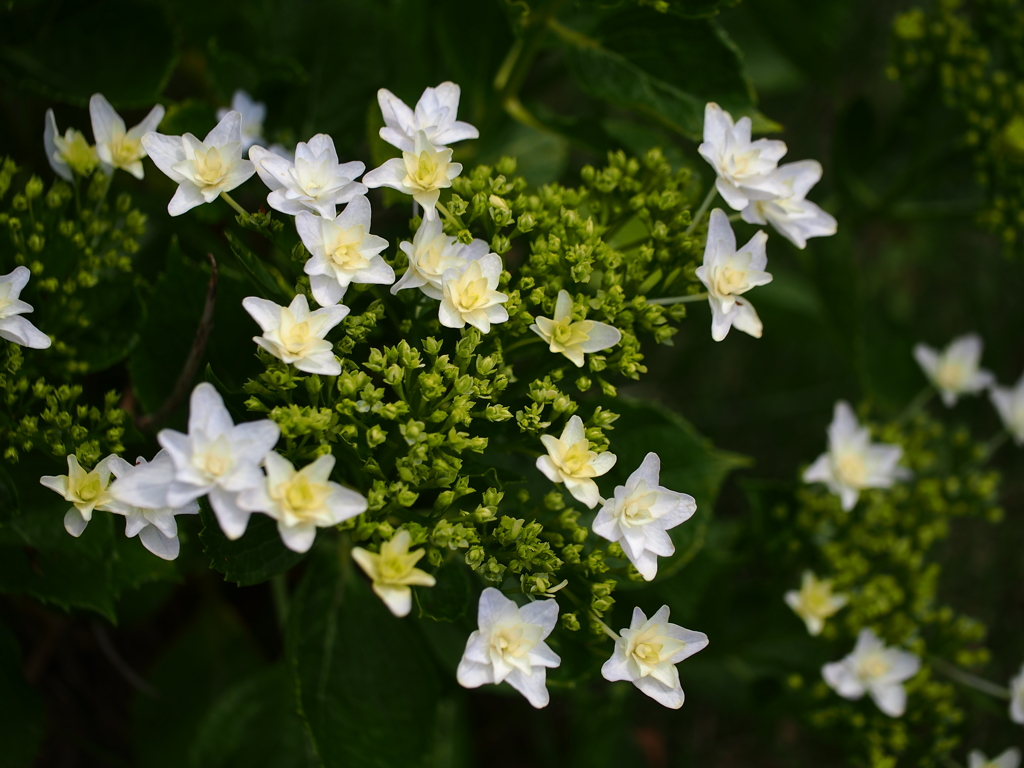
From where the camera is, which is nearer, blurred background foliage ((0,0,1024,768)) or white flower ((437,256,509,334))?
white flower ((437,256,509,334))

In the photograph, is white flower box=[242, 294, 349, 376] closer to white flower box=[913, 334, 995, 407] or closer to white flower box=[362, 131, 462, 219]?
white flower box=[362, 131, 462, 219]

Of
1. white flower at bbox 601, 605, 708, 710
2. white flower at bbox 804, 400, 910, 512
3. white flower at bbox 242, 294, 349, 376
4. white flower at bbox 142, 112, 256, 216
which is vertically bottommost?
white flower at bbox 804, 400, 910, 512

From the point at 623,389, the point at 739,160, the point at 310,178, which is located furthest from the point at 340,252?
the point at 623,389

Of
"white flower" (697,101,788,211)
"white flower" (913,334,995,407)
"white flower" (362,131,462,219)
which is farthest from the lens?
"white flower" (913,334,995,407)

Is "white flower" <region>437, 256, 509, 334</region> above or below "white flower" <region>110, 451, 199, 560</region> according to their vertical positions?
above

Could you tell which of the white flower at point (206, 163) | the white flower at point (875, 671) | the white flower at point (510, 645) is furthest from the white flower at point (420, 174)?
the white flower at point (875, 671)

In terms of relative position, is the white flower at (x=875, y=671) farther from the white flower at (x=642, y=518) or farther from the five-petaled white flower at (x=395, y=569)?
the five-petaled white flower at (x=395, y=569)

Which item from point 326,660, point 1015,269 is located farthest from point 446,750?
point 1015,269

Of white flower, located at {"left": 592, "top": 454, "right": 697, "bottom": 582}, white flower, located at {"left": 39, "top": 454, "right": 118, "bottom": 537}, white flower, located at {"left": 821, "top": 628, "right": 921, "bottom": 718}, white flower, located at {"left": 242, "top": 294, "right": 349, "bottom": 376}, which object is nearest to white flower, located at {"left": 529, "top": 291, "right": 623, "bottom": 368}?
white flower, located at {"left": 592, "top": 454, "right": 697, "bottom": 582}

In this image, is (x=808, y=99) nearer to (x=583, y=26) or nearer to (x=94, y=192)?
(x=583, y=26)
